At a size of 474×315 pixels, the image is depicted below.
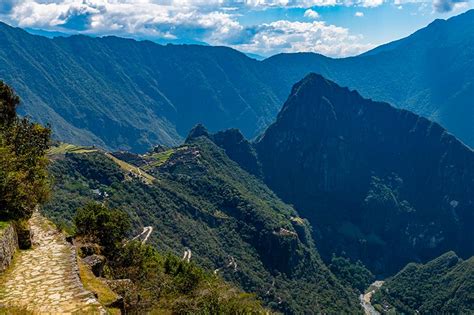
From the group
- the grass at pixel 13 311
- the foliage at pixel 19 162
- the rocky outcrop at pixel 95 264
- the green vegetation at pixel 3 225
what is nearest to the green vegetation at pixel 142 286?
the rocky outcrop at pixel 95 264

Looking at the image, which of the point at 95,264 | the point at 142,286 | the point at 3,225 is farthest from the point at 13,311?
the point at 142,286

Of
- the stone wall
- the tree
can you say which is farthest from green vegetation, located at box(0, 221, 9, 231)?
the tree

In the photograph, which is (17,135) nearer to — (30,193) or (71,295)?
(30,193)

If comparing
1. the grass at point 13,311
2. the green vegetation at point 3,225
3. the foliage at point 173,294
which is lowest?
the foliage at point 173,294

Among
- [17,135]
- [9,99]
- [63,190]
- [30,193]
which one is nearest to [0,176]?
[30,193]

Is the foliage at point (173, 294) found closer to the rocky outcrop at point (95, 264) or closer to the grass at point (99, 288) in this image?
the grass at point (99, 288)

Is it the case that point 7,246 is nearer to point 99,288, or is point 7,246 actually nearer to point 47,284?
point 47,284
